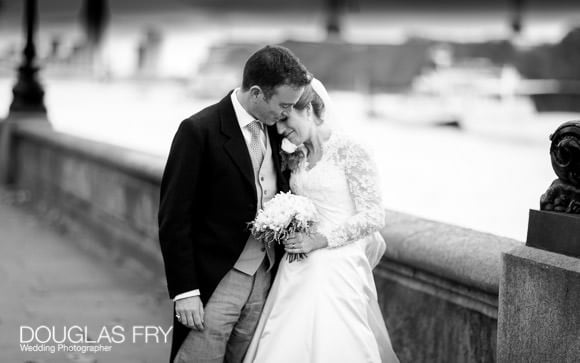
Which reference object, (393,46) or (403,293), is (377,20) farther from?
(403,293)

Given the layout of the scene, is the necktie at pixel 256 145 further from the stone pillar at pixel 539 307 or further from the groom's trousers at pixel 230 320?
the stone pillar at pixel 539 307

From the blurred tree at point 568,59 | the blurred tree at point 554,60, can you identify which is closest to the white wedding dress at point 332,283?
the blurred tree at point 554,60

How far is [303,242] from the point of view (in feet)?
9.29

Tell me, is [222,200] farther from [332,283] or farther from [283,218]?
[332,283]

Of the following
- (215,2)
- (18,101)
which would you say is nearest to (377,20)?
(215,2)

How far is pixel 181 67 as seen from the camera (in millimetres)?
35531

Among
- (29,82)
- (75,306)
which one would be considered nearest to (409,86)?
(29,82)

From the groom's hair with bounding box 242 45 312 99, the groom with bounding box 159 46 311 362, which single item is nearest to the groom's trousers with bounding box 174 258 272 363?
the groom with bounding box 159 46 311 362

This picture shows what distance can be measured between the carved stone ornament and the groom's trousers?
1117mm

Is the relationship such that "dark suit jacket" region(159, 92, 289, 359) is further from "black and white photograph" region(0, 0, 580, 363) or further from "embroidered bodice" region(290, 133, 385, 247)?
"embroidered bodice" region(290, 133, 385, 247)

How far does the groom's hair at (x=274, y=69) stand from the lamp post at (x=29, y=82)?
9.46m

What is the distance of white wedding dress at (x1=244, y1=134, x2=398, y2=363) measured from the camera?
2791mm

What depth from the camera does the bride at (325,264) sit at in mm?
2795

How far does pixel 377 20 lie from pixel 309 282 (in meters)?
23.0
